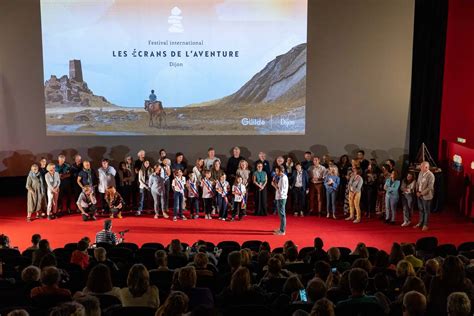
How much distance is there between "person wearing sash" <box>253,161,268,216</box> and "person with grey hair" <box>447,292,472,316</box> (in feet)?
27.9

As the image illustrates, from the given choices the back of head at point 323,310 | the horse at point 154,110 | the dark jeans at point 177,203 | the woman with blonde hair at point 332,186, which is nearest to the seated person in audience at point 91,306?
the back of head at point 323,310

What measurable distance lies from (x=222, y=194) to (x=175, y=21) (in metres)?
4.42

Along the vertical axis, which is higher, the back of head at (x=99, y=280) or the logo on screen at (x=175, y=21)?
the logo on screen at (x=175, y=21)

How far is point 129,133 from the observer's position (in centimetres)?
1438

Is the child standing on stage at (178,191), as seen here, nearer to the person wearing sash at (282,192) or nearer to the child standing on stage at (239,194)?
the child standing on stage at (239,194)

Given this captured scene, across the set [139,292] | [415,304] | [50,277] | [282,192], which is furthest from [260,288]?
[282,192]

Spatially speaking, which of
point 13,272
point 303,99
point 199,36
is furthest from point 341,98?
point 13,272

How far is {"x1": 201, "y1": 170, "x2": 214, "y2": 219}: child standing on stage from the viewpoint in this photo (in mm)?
12688

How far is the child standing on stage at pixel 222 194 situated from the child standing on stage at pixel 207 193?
179 mm

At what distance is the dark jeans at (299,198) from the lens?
13.2 metres

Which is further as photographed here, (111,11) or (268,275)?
(111,11)

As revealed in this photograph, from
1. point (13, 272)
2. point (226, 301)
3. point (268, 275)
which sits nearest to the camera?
point (226, 301)

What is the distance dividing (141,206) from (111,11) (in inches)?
188

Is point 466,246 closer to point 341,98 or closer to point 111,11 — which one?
point 341,98
